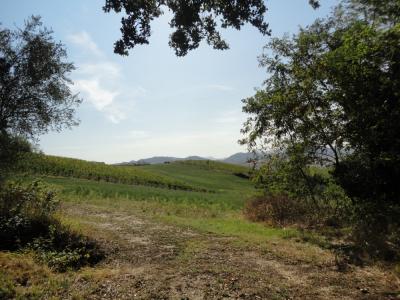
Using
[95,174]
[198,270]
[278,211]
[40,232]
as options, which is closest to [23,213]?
[40,232]

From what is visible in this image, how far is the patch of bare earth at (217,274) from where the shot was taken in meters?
7.83

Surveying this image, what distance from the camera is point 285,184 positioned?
1816cm

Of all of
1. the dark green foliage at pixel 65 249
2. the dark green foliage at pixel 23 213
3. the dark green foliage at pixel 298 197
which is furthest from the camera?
the dark green foliage at pixel 298 197

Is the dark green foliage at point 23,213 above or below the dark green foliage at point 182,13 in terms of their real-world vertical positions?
below

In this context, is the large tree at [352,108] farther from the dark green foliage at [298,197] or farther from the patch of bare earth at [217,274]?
the patch of bare earth at [217,274]

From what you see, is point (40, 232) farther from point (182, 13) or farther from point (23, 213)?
point (182, 13)

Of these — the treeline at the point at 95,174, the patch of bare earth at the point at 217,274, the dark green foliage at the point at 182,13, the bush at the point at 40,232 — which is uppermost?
the dark green foliage at the point at 182,13

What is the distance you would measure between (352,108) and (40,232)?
41.9ft

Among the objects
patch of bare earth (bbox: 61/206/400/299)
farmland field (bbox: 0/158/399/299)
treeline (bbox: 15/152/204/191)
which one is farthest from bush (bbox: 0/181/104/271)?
treeline (bbox: 15/152/204/191)

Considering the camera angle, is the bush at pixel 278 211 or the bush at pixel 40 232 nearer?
the bush at pixel 40 232

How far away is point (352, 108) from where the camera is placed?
46.9 feet

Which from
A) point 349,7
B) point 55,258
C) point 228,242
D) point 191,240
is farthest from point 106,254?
point 349,7

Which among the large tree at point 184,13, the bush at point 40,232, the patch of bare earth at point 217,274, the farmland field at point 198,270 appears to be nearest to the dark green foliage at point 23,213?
the bush at point 40,232

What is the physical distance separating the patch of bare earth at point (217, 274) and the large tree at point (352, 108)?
440 centimetres
